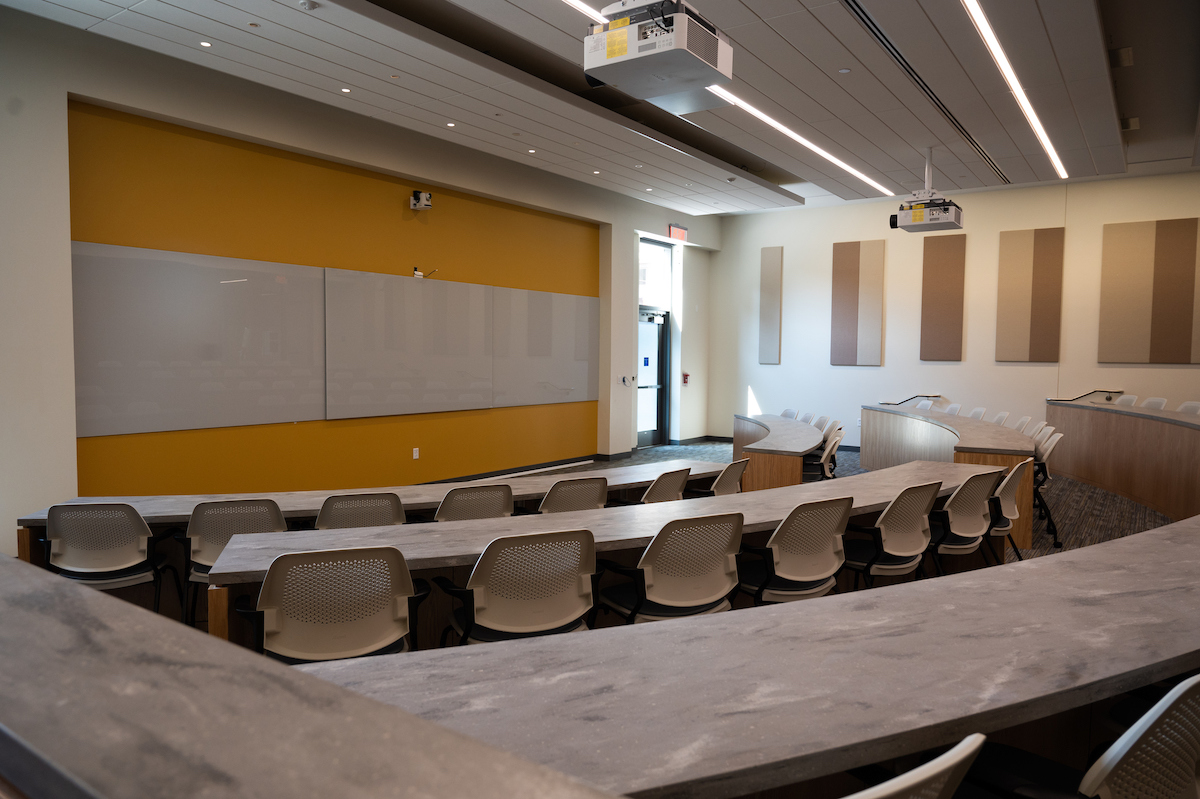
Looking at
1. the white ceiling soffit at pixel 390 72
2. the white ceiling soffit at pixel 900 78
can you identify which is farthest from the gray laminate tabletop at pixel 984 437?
the white ceiling soffit at pixel 390 72

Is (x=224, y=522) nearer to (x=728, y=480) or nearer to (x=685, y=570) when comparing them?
(x=685, y=570)

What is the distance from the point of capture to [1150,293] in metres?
10.0

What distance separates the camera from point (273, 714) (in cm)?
72

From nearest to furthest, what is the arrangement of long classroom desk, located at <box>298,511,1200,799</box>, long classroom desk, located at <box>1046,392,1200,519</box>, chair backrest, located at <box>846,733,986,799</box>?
chair backrest, located at <box>846,733,986,799</box>, long classroom desk, located at <box>298,511,1200,799</box>, long classroom desk, located at <box>1046,392,1200,519</box>

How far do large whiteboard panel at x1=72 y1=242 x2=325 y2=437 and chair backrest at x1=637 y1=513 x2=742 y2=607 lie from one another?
5156 mm

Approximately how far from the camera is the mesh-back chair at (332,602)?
227 cm

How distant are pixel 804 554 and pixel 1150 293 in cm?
996

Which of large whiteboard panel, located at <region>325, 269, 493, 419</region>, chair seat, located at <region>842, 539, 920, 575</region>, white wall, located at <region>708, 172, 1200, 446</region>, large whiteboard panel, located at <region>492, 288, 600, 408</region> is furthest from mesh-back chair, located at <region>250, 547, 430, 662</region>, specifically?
white wall, located at <region>708, 172, 1200, 446</region>

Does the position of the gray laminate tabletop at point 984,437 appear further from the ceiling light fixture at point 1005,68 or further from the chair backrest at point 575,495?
the chair backrest at point 575,495

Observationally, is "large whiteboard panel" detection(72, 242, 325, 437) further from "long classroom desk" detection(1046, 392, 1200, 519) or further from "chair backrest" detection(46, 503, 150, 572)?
"long classroom desk" detection(1046, 392, 1200, 519)

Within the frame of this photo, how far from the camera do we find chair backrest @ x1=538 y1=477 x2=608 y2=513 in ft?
13.5

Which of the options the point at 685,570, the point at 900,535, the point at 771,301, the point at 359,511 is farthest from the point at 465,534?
the point at 771,301

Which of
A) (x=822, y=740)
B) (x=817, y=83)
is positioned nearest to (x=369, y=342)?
(x=817, y=83)

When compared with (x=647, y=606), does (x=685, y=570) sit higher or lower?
higher
